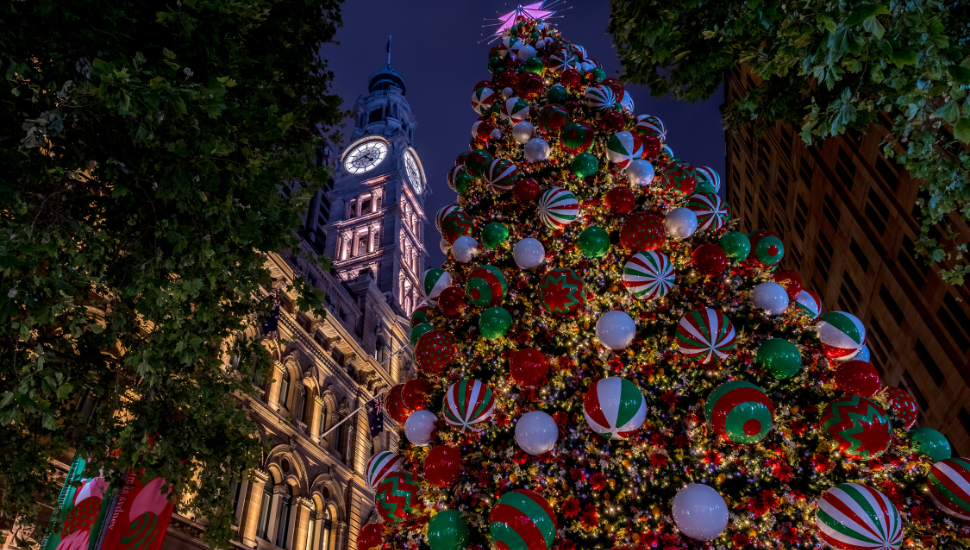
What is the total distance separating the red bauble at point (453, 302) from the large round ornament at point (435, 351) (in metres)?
0.44

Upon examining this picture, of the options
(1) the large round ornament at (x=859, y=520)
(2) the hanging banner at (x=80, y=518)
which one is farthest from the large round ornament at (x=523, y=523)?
(2) the hanging banner at (x=80, y=518)

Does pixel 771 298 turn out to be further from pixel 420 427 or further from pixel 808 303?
pixel 420 427

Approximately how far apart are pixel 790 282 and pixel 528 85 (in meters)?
5.34

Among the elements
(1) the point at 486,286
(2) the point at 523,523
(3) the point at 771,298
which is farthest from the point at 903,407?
(1) the point at 486,286

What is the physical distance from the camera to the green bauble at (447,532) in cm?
523

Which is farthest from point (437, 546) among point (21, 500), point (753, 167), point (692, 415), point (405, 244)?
point (405, 244)

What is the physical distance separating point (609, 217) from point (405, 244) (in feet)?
121

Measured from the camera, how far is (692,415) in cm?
555

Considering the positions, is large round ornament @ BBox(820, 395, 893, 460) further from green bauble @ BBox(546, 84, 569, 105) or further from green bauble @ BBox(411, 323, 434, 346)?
green bauble @ BBox(546, 84, 569, 105)

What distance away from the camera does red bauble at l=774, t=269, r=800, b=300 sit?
6.36 m

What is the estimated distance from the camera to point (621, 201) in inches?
279

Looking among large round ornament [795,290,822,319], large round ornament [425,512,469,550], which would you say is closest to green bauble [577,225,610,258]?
large round ornament [795,290,822,319]

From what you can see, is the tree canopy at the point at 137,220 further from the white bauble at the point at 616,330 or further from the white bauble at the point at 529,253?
the white bauble at the point at 616,330

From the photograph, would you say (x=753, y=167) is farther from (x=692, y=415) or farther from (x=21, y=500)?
(x=21, y=500)
